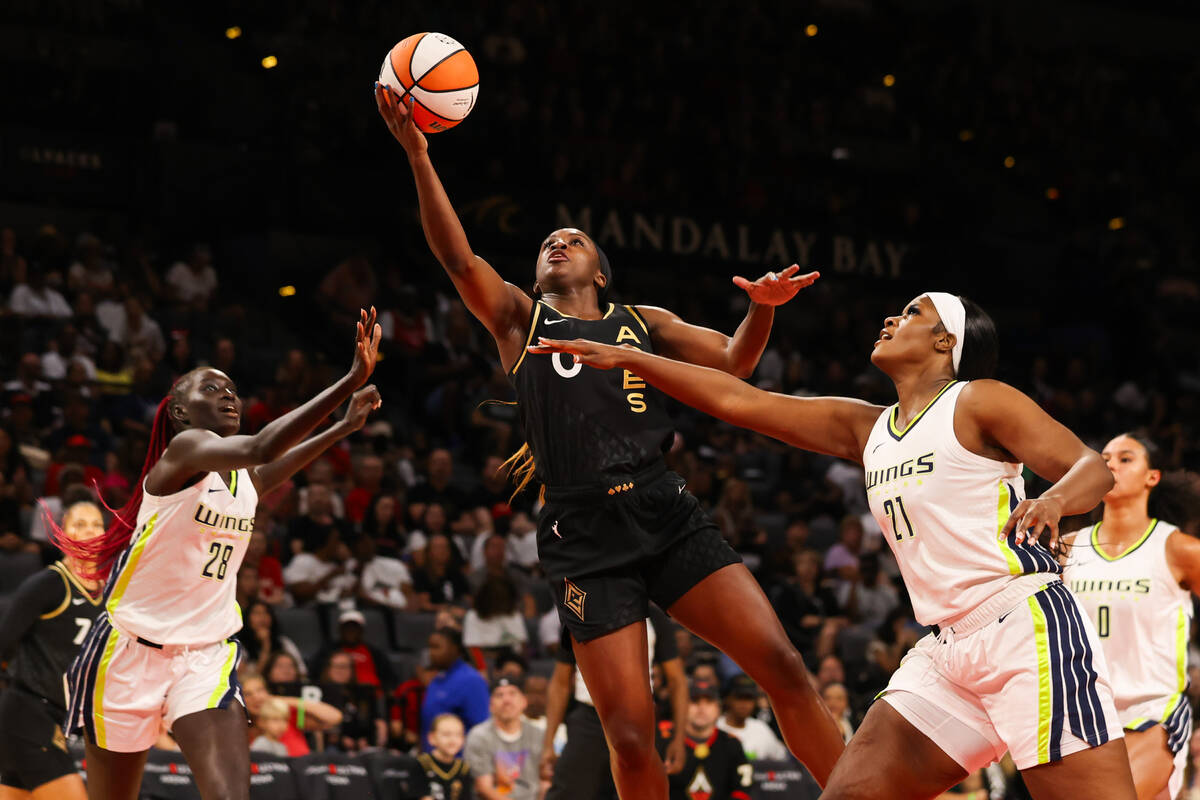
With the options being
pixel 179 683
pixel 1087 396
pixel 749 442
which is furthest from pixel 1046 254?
pixel 179 683

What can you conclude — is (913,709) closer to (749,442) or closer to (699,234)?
(749,442)

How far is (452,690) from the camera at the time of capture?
989cm

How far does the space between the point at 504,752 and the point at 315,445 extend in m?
3.98

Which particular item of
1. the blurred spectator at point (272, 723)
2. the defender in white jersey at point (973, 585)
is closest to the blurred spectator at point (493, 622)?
the blurred spectator at point (272, 723)

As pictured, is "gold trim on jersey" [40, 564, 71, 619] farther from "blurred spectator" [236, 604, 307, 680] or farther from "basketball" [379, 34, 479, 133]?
"basketball" [379, 34, 479, 133]

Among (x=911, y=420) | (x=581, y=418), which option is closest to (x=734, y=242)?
(x=581, y=418)

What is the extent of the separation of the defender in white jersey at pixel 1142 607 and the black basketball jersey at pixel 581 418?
7.44 ft

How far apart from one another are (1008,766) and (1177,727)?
4803 millimetres

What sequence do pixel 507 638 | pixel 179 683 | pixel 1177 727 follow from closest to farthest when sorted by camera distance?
pixel 179 683 < pixel 1177 727 < pixel 507 638

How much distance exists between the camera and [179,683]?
554cm

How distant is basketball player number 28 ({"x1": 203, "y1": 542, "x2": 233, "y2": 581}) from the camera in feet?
18.7

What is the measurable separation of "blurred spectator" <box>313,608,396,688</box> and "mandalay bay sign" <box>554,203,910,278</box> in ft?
24.2

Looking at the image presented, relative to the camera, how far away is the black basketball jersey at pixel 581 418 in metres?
5.21

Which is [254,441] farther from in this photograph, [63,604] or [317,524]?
[317,524]
